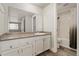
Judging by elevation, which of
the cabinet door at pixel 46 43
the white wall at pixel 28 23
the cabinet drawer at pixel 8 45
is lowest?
the cabinet door at pixel 46 43

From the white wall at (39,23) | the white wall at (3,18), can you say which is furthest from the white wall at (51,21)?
the white wall at (3,18)

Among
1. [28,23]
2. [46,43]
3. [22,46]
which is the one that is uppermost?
[28,23]

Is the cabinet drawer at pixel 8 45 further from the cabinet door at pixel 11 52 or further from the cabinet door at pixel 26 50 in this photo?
the cabinet door at pixel 26 50

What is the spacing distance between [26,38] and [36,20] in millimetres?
591

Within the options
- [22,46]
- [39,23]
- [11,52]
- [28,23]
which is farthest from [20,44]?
[39,23]

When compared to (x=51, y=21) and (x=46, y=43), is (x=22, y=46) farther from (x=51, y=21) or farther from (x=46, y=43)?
(x=51, y=21)

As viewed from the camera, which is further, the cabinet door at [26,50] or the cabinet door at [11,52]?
the cabinet door at [26,50]

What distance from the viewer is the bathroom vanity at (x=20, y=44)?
0.95 metres

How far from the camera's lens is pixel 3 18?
3.70 feet

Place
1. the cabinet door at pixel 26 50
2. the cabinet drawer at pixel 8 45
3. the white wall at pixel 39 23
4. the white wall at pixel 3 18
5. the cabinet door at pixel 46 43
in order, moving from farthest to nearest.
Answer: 1. the cabinet door at pixel 46 43
2. the white wall at pixel 39 23
3. the cabinet door at pixel 26 50
4. the white wall at pixel 3 18
5. the cabinet drawer at pixel 8 45

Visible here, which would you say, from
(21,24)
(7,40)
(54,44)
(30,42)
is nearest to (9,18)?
(21,24)

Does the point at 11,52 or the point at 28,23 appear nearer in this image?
the point at 11,52

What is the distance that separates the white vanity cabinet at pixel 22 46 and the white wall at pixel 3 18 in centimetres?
28

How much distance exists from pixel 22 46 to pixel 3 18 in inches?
23.7
